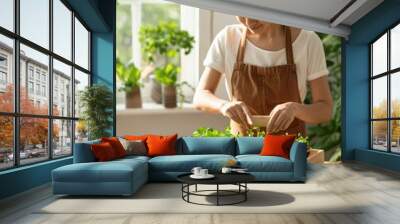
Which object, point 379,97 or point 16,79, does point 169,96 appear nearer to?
point 379,97

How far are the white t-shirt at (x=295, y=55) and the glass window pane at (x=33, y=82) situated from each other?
3056mm

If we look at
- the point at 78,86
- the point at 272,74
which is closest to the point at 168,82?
the point at 78,86

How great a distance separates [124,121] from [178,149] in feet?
12.3

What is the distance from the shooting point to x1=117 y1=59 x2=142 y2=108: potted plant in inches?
382

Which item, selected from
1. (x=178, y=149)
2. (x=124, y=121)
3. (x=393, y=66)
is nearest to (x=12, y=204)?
(x=178, y=149)

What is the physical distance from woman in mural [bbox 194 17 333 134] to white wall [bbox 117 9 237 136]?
81.6 inches

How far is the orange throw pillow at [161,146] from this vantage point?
249 inches

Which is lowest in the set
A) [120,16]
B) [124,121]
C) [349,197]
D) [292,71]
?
[349,197]

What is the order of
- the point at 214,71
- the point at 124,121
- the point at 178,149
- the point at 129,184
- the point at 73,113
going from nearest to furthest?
the point at 129,184 < the point at 178,149 < the point at 73,113 < the point at 214,71 < the point at 124,121

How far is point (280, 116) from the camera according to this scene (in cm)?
749

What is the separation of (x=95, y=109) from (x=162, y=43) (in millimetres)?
2741

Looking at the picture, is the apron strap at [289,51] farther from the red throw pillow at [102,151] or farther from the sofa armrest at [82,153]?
the sofa armrest at [82,153]

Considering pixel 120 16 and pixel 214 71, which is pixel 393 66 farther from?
pixel 120 16

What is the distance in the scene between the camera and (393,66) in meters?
7.83
